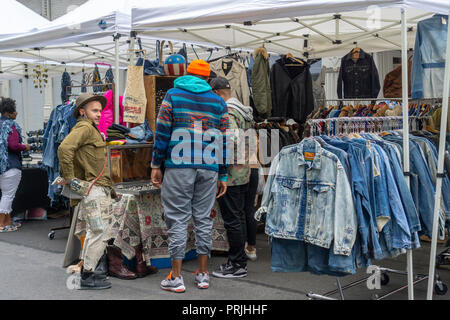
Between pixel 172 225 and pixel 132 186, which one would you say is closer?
pixel 172 225

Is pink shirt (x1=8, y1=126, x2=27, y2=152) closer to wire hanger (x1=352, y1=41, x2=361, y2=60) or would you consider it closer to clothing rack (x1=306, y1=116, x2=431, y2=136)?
clothing rack (x1=306, y1=116, x2=431, y2=136)

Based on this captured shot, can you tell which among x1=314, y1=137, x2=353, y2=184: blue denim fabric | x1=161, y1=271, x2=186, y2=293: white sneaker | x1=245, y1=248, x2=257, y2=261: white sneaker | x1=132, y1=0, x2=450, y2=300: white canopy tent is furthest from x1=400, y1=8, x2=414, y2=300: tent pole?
x1=245, y1=248, x2=257, y2=261: white sneaker

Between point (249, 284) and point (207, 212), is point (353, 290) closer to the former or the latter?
point (249, 284)

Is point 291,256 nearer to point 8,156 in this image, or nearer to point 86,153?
point 86,153

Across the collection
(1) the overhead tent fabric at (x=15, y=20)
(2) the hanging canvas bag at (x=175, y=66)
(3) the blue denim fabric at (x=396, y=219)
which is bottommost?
(3) the blue denim fabric at (x=396, y=219)

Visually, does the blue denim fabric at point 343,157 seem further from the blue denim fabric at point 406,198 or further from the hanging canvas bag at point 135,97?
the hanging canvas bag at point 135,97

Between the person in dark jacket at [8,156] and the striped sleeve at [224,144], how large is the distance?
4.05m

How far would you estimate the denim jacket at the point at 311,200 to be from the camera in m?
4.04

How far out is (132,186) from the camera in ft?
18.9

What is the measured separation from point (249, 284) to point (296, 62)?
328cm

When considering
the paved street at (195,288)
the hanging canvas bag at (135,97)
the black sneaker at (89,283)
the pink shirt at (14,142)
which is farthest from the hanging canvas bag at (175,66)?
the pink shirt at (14,142)
